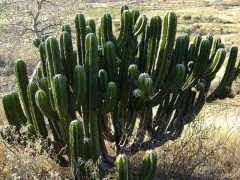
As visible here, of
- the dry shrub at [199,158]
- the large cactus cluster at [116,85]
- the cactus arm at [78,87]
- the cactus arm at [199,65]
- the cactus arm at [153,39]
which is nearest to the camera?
the cactus arm at [78,87]

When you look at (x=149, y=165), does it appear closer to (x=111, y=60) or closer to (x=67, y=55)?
(x=111, y=60)

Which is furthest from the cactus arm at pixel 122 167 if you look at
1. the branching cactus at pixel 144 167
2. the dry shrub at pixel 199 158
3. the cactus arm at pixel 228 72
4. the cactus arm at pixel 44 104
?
the cactus arm at pixel 228 72

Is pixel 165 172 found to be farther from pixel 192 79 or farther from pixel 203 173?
pixel 192 79

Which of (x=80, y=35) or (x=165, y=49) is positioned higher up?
(x=80, y=35)

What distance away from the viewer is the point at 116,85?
474 cm

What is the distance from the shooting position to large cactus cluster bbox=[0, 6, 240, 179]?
4.49m

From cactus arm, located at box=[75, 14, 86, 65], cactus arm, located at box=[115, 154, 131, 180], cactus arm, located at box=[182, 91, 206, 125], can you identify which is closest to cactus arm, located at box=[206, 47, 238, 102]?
cactus arm, located at box=[182, 91, 206, 125]

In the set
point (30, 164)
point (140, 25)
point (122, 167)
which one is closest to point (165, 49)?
point (140, 25)

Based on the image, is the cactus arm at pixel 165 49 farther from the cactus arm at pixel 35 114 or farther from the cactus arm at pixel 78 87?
the cactus arm at pixel 35 114

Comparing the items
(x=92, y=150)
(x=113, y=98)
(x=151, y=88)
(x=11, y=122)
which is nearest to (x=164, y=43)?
(x=151, y=88)

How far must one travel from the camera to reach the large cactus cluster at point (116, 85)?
4.49 metres

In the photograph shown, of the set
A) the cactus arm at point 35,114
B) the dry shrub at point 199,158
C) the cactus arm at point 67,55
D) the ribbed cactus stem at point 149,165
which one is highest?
the cactus arm at point 67,55

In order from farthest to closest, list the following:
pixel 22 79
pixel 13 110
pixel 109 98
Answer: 1. pixel 13 110
2. pixel 22 79
3. pixel 109 98

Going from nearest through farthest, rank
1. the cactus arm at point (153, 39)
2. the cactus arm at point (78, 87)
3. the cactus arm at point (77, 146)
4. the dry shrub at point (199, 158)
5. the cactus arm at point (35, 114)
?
the cactus arm at point (77, 146) → the cactus arm at point (78, 87) → the cactus arm at point (35, 114) → the cactus arm at point (153, 39) → the dry shrub at point (199, 158)
